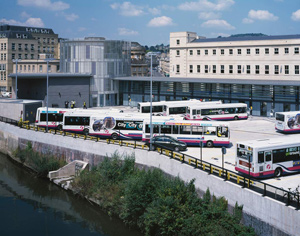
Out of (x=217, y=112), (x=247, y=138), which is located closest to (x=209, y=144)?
(x=247, y=138)

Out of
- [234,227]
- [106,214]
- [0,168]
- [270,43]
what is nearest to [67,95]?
[0,168]

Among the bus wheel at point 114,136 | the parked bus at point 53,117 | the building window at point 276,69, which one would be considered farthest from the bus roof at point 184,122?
the building window at point 276,69

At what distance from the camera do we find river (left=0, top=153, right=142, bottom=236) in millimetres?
27656

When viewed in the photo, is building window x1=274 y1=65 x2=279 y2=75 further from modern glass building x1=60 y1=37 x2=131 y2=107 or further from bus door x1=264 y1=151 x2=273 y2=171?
bus door x1=264 y1=151 x2=273 y2=171

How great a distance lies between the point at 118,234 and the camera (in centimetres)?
2717

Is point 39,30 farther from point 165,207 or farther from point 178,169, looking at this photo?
point 165,207

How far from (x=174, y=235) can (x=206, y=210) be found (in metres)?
2.37

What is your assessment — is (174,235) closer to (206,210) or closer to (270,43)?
(206,210)

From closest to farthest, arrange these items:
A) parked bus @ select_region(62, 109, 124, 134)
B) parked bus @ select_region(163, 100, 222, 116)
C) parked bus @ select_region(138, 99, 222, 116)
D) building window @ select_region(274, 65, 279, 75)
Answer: parked bus @ select_region(62, 109, 124, 134) < parked bus @ select_region(163, 100, 222, 116) < parked bus @ select_region(138, 99, 222, 116) < building window @ select_region(274, 65, 279, 75)

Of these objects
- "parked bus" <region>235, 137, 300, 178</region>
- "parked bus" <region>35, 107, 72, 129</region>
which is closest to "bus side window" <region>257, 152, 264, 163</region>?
"parked bus" <region>235, 137, 300, 178</region>

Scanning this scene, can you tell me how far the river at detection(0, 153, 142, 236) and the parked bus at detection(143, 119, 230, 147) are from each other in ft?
32.5

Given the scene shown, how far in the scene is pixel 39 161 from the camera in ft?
129

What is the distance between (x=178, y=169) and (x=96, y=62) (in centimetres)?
3879

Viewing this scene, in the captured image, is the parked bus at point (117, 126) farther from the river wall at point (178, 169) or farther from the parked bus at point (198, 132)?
the parked bus at point (198, 132)
